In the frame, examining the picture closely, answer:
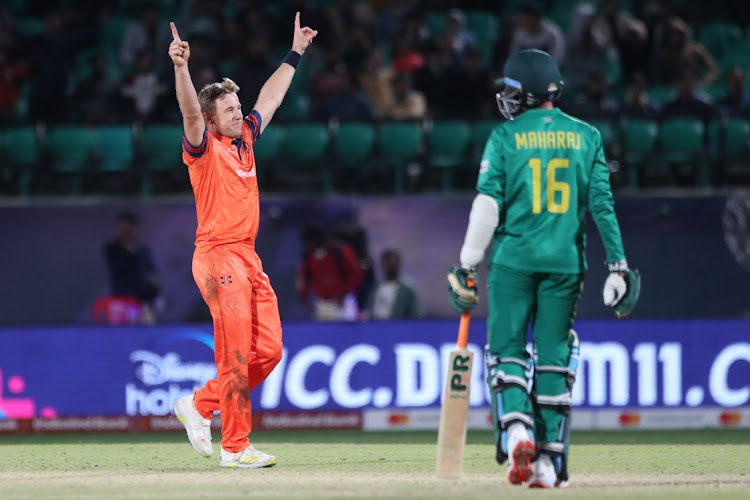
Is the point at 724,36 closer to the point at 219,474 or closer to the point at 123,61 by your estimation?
the point at 123,61

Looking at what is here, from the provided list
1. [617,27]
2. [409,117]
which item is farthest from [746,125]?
[409,117]

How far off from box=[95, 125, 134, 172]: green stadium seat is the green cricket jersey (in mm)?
8681

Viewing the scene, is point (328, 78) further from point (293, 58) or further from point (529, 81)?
point (529, 81)

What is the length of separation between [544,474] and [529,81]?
2053 mm

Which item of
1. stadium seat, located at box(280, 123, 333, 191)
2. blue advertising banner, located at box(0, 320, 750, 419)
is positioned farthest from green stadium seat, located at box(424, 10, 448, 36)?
blue advertising banner, located at box(0, 320, 750, 419)

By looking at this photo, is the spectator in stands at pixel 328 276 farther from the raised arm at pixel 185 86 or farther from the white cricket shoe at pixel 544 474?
the white cricket shoe at pixel 544 474

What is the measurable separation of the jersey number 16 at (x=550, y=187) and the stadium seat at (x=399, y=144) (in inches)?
313

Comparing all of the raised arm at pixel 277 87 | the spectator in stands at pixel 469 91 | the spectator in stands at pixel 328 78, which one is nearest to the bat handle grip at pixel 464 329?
the raised arm at pixel 277 87

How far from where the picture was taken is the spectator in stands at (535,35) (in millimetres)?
15195

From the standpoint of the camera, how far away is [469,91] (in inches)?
592

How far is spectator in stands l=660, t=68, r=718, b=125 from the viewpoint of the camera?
1452 cm

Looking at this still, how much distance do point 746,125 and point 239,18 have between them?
6525 mm

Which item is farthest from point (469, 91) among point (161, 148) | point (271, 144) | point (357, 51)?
point (161, 148)

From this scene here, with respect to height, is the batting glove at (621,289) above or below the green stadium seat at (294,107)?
below
